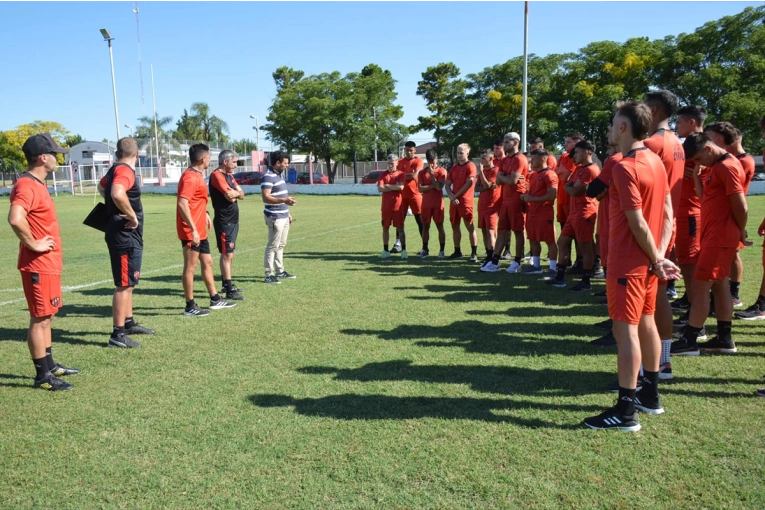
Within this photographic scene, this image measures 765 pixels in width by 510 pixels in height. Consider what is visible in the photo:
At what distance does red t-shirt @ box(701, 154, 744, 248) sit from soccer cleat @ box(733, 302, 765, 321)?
1674mm

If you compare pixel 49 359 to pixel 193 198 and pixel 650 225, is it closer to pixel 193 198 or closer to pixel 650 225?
pixel 193 198

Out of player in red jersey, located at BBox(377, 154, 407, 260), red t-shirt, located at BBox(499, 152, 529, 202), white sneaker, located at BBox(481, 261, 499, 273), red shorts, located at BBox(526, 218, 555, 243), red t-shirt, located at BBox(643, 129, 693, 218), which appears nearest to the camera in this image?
red t-shirt, located at BBox(643, 129, 693, 218)

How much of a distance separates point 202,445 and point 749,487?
3394 mm

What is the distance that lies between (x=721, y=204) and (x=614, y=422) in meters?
2.81

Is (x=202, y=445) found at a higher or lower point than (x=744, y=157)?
lower

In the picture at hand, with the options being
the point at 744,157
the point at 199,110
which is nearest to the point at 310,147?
the point at 199,110

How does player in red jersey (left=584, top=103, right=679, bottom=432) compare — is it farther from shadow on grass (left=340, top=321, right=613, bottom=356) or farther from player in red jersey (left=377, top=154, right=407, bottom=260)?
player in red jersey (left=377, top=154, right=407, bottom=260)

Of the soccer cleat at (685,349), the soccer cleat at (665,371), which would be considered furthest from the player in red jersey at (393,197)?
the soccer cleat at (665,371)

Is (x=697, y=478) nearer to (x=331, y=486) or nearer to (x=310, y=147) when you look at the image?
(x=331, y=486)

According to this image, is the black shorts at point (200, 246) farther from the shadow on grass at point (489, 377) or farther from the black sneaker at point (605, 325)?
the black sneaker at point (605, 325)

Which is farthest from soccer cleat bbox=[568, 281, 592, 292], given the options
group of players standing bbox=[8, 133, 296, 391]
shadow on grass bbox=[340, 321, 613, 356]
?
group of players standing bbox=[8, 133, 296, 391]

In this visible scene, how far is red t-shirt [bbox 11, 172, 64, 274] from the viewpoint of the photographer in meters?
4.46

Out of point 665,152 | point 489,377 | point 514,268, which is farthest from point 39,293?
point 514,268

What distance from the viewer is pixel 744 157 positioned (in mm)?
5914
